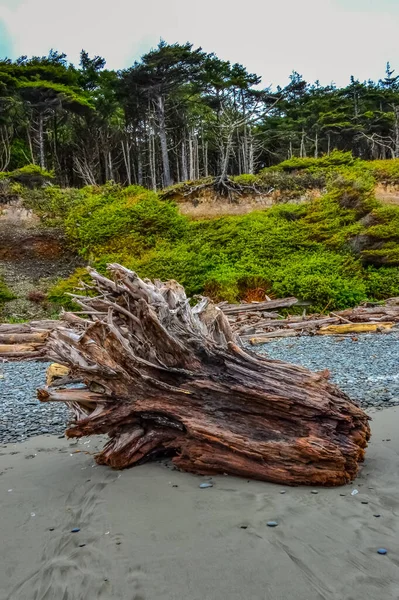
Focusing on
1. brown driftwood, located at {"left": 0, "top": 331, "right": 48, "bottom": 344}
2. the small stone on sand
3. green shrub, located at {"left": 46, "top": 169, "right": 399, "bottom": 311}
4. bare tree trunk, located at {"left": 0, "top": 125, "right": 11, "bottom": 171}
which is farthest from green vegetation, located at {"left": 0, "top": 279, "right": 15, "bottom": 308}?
the small stone on sand

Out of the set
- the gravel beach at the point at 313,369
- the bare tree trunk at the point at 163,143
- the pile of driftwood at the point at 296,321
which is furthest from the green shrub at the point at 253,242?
the bare tree trunk at the point at 163,143

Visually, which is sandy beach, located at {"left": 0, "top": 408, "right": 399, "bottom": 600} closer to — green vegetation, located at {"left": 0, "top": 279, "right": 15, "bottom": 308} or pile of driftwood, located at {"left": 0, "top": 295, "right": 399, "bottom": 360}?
pile of driftwood, located at {"left": 0, "top": 295, "right": 399, "bottom": 360}

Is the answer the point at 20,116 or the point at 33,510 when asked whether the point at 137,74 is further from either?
the point at 33,510

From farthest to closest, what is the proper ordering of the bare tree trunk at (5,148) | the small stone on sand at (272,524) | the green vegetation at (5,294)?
the bare tree trunk at (5,148), the green vegetation at (5,294), the small stone on sand at (272,524)

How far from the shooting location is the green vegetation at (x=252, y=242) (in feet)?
53.7

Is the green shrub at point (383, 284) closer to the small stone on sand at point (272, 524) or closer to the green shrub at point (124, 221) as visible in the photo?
the green shrub at point (124, 221)

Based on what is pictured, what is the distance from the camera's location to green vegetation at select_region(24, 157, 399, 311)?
1638cm

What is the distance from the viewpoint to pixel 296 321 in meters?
12.4

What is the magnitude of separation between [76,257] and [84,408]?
64.7 ft

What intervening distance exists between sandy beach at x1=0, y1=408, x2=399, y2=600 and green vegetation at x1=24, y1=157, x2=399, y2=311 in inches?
489

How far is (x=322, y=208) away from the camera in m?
20.5

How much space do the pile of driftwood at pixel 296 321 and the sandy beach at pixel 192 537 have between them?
7.14 metres

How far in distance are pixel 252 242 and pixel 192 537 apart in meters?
17.9

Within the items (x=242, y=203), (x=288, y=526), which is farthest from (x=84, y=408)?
(x=242, y=203)
